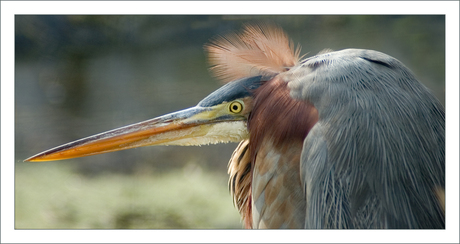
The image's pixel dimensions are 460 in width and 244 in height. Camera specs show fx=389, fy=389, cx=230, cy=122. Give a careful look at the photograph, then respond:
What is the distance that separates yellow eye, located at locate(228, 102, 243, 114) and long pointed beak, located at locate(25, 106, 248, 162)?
20 mm

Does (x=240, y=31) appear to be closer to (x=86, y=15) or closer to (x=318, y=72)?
(x=318, y=72)

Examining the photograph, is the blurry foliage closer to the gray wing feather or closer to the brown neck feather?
the brown neck feather

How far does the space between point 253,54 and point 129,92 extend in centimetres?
113

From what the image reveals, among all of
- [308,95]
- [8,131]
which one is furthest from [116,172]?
[308,95]

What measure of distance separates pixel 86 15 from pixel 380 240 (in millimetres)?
1355

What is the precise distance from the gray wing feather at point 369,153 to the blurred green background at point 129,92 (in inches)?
22.6

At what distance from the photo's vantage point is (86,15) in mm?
1586

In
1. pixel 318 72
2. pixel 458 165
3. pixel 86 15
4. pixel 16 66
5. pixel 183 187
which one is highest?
pixel 86 15

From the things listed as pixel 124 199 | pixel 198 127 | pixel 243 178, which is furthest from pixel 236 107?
pixel 124 199

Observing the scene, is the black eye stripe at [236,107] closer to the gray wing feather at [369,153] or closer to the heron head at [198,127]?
the heron head at [198,127]

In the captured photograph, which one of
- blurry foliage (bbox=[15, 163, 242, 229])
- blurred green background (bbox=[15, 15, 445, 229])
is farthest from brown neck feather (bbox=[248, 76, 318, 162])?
blurry foliage (bbox=[15, 163, 242, 229])

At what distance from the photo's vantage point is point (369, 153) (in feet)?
3.06

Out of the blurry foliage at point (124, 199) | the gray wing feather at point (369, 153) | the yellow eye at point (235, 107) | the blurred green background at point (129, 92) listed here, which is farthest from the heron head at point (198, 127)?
the blurry foliage at point (124, 199)

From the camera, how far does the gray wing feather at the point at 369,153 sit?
920mm
